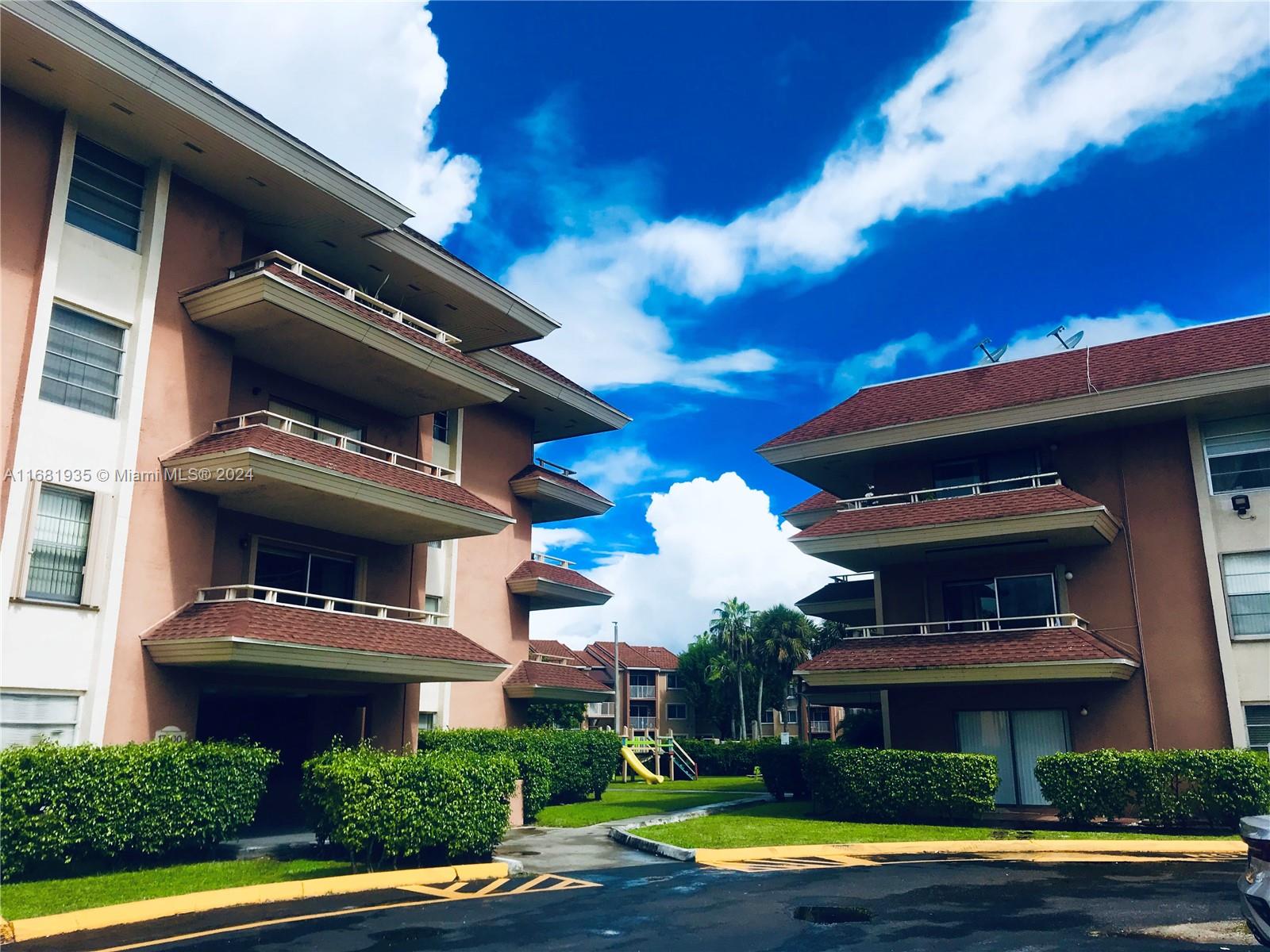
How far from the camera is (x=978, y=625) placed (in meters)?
27.1

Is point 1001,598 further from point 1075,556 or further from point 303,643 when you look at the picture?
point 303,643

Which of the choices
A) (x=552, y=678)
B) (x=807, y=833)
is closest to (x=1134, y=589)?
(x=807, y=833)

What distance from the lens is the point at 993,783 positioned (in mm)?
22219

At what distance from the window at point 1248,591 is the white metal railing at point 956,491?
4.62 metres

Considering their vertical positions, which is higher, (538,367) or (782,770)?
(538,367)

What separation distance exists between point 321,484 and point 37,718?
253 inches

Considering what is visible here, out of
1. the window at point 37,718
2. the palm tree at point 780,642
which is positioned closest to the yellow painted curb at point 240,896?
the window at point 37,718

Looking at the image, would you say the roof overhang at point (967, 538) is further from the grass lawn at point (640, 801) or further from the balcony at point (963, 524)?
the grass lawn at point (640, 801)

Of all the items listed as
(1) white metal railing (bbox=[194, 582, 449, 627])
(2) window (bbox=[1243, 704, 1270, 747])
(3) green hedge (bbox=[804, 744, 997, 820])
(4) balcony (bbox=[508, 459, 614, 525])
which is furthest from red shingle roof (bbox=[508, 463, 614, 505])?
(2) window (bbox=[1243, 704, 1270, 747])

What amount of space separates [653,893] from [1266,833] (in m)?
8.43

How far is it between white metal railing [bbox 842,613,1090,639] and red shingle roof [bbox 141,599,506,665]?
11.8m

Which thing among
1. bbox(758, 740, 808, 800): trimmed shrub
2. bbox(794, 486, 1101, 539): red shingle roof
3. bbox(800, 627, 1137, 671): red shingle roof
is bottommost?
bbox(758, 740, 808, 800): trimmed shrub

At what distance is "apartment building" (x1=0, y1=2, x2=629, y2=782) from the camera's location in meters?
16.9

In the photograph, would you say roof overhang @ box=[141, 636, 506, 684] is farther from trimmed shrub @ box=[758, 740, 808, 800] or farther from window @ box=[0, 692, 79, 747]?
trimmed shrub @ box=[758, 740, 808, 800]
